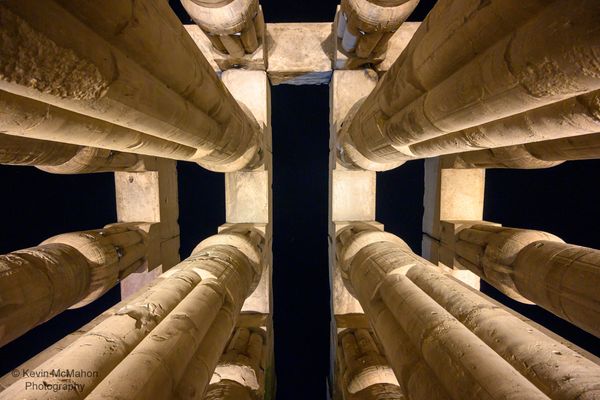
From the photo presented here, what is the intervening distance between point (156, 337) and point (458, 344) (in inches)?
95.5

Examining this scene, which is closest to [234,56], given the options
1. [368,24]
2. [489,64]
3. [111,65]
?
[368,24]

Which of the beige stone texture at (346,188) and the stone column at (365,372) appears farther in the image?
the beige stone texture at (346,188)

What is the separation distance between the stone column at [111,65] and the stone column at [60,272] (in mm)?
2026

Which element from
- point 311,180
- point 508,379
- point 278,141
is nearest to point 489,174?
point 311,180

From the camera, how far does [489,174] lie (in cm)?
1043

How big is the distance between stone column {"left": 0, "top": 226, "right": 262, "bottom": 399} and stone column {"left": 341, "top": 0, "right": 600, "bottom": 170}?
2.82 m

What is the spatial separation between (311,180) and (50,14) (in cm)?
1314

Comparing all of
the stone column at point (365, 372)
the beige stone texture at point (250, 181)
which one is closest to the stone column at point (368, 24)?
the beige stone texture at point (250, 181)

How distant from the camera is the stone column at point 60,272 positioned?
10.6 feet

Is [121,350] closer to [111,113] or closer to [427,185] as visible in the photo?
[111,113]

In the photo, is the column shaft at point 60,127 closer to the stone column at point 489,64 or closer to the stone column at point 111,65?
the stone column at point 111,65

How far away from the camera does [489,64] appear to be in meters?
2.09

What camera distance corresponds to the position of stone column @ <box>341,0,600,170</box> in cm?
159

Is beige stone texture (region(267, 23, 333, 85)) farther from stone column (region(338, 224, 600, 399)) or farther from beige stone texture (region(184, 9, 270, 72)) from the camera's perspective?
stone column (region(338, 224, 600, 399))
